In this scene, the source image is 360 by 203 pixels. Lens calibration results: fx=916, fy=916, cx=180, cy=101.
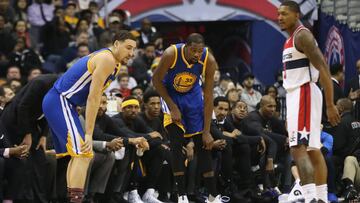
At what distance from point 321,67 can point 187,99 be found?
249cm

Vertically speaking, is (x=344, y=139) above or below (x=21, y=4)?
below

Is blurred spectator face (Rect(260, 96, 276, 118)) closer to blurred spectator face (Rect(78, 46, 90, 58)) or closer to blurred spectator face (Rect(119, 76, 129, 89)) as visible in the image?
blurred spectator face (Rect(119, 76, 129, 89))

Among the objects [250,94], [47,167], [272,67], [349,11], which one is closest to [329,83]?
[47,167]

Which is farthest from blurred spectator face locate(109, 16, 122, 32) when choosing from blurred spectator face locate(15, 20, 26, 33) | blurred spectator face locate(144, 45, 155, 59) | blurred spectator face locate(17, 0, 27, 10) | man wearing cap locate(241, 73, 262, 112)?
man wearing cap locate(241, 73, 262, 112)

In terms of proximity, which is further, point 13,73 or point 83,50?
point 83,50

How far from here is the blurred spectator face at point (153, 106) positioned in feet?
45.4

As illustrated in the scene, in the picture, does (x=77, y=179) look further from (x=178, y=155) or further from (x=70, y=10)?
(x=70, y=10)

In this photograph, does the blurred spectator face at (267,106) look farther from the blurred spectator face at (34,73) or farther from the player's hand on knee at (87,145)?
the player's hand on knee at (87,145)

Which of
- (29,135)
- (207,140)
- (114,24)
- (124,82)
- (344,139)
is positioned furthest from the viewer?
(114,24)

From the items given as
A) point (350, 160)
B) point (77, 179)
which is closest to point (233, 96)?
point (350, 160)

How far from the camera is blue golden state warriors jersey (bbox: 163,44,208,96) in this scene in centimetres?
1133

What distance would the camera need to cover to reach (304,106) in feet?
32.0

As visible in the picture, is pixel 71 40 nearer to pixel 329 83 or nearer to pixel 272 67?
pixel 272 67

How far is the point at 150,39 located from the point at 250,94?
3256 mm
